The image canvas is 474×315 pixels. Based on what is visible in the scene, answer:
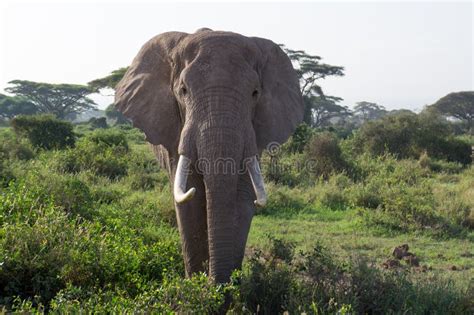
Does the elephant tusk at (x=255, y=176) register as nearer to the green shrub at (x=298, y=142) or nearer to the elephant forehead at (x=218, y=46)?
the elephant forehead at (x=218, y=46)

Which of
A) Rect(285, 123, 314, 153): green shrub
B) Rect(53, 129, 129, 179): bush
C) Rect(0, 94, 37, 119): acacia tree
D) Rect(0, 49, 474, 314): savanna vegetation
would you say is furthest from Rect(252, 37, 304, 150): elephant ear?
Rect(0, 94, 37, 119): acacia tree

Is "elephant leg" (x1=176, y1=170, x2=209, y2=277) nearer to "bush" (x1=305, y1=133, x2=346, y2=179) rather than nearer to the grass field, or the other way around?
the grass field

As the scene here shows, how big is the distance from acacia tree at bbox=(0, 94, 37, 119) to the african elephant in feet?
107

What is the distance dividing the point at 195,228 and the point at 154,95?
3.63 ft

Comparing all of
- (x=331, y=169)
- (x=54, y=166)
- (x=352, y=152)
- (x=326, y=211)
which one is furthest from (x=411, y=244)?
(x=352, y=152)

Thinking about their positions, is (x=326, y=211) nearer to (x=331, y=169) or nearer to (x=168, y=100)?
(x=331, y=169)

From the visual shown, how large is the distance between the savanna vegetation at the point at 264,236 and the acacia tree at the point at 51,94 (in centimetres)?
2014

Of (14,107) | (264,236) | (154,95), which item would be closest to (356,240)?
(264,236)

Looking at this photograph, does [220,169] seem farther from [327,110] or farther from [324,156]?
[327,110]

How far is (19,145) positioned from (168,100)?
9450 millimetres

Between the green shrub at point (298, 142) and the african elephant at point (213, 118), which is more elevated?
the african elephant at point (213, 118)

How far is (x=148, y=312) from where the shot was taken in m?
3.22

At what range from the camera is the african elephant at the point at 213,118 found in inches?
147

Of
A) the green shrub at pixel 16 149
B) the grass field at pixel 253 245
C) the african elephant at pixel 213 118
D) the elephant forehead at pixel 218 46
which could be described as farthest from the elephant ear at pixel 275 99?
the green shrub at pixel 16 149
